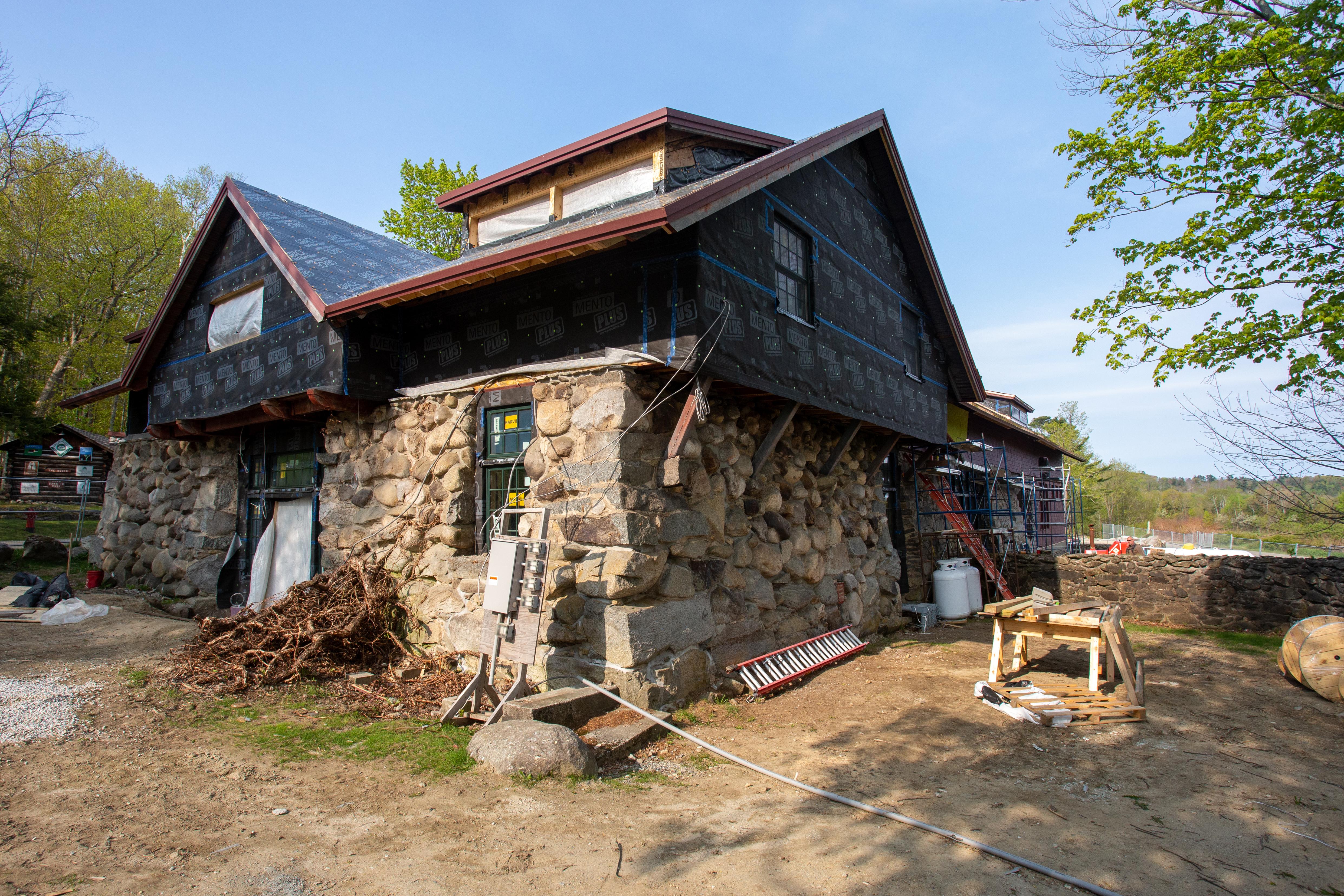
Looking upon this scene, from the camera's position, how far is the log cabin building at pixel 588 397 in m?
6.26

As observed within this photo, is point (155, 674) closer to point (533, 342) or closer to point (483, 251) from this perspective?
point (533, 342)

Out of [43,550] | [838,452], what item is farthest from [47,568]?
[838,452]

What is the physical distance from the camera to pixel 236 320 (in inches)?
405

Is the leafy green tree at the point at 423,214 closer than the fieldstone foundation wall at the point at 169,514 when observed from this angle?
No

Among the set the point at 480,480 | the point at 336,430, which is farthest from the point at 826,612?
the point at 336,430

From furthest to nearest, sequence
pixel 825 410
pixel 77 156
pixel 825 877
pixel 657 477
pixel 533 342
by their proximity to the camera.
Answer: pixel 77 156 → pixel 825 410 → pixel 533 342 → pixel 657 477 → pixel 825 877

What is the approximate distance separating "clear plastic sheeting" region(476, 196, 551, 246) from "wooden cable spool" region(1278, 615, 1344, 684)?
33.7ft

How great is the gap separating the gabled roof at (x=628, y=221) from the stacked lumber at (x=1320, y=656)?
25.1 feet

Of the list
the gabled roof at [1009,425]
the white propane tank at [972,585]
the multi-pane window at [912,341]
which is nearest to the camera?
the multi-pane window at [912,341]

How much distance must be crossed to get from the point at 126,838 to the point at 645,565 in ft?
12.2

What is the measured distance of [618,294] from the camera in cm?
662

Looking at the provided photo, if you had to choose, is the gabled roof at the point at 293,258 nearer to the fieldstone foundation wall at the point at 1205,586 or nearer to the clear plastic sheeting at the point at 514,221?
the clear plastic sheeting at the point at 514,221

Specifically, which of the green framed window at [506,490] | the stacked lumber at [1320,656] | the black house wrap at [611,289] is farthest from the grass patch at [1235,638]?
the green framed window at [506,490]

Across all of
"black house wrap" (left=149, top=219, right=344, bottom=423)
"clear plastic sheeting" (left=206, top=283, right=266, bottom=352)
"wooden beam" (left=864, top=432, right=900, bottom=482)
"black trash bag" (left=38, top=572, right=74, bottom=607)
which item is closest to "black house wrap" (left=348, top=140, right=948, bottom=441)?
"wooden beam" (left=864, top=432, right=900, bottom=482)
